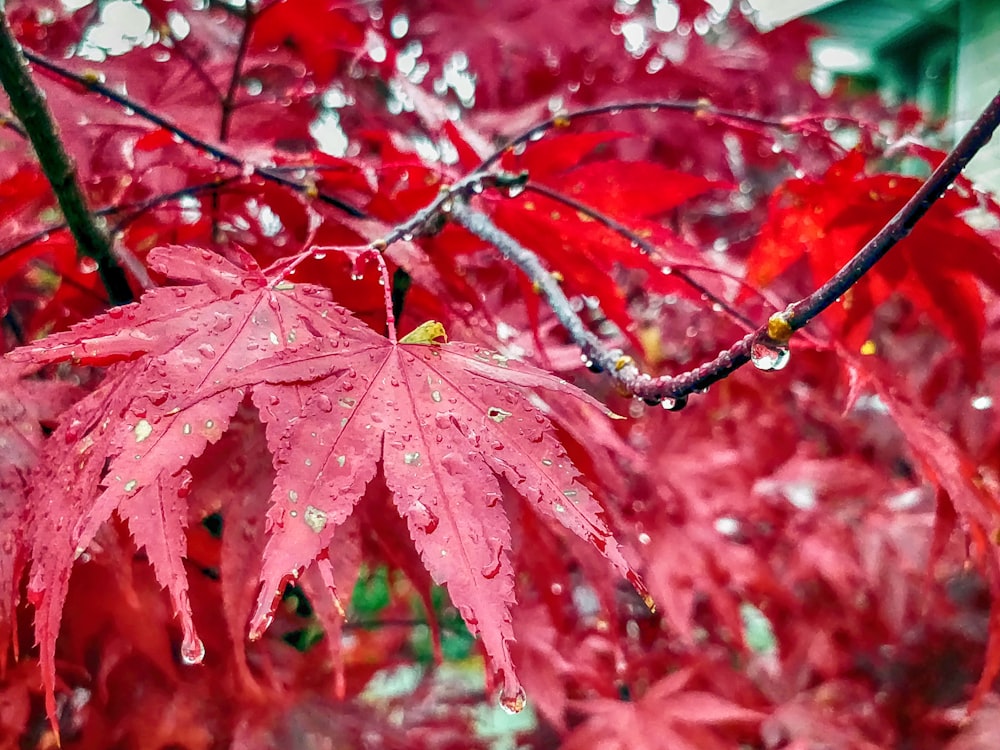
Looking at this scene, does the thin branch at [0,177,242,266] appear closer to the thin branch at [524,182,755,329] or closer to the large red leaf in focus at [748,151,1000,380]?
the thin branch at [524,182,755,329]

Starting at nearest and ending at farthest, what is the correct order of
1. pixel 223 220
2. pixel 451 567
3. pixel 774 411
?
pixel 451 567 → pixel 223 220 → pixel 774 411

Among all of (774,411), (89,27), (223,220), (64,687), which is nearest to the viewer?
(64,687)

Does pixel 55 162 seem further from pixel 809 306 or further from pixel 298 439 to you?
pixel 809 306

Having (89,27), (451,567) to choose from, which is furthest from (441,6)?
(451,567)

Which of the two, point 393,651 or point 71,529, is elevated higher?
point 71,529

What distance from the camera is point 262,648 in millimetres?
760

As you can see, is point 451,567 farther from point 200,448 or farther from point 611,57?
point 611,57

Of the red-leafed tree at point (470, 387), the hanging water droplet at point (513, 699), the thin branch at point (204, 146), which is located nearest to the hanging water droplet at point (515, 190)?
the red-leafed tree at point (470, 387)

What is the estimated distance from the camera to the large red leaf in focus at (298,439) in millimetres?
308

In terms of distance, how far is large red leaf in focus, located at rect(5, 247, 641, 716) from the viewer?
1.01ft

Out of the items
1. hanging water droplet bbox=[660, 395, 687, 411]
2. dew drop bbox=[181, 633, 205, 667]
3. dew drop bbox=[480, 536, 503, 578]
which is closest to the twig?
hanging water droplet bbox=[660, 395, 687, 411]

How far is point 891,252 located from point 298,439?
54cm

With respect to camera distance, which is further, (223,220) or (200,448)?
(223,220)

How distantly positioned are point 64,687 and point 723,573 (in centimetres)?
81
